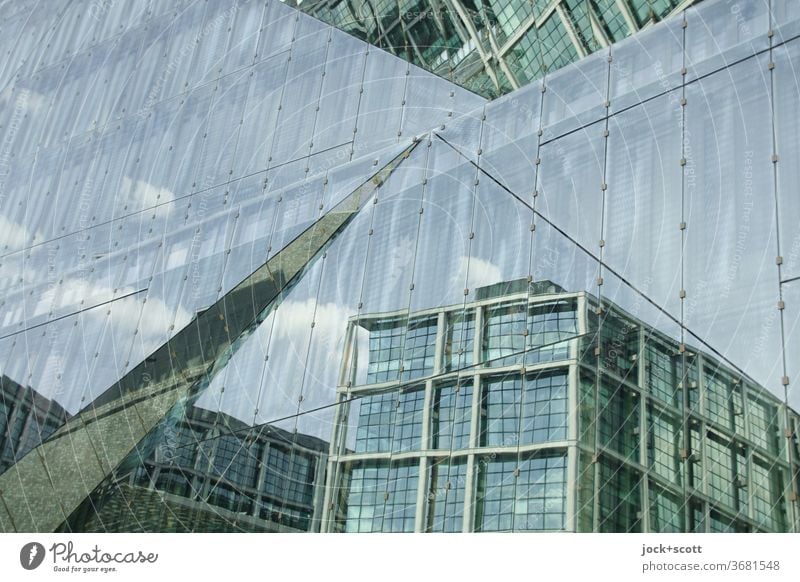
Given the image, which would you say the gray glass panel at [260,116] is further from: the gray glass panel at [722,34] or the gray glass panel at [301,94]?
the gray glass panel at [722,34]

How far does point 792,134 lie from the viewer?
6887 millimetres

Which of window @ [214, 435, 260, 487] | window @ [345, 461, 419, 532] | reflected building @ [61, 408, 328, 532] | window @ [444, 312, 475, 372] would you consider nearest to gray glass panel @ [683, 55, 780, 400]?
window @ [444, 312, 475, 372]

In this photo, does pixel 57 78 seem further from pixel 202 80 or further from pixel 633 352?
pixel 633 352

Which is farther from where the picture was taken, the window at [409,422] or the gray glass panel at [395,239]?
the gray glass panel at [395,239]

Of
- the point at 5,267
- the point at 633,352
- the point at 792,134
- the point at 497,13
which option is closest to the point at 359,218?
the point at 497,13

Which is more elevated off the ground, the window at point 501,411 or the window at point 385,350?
the window at point 385,350

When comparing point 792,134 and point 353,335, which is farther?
point 353,335

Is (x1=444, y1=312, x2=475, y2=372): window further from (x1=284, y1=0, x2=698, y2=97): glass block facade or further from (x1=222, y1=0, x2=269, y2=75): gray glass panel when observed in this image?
(x1=222, y1=0, x2=269, y2=75): gray glass panel

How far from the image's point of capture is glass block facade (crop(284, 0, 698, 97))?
8.57 metres

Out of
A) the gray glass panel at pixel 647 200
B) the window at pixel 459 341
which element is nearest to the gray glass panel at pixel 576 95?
the gray glass panel at pixel 647 200

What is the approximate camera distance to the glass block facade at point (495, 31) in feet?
28.1
